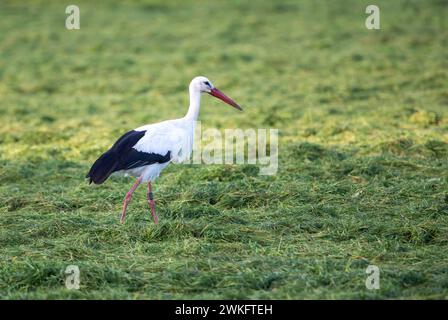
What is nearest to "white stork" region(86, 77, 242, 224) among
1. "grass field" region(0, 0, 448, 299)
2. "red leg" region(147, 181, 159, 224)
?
"red leg" region(147, 181, 159, 224)

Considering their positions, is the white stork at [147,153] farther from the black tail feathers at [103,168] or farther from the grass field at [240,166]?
the grass field at [240,166]

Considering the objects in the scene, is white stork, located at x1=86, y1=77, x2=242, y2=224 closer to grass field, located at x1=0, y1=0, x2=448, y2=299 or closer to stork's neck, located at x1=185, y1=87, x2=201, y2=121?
stork's neck, located at x1=185, y1=87, x2=201, y2=121

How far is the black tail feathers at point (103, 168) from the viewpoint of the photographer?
8047 mm

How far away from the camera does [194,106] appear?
9.02m

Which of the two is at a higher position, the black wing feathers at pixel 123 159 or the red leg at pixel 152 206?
the black wing feathers at pixel 123 159

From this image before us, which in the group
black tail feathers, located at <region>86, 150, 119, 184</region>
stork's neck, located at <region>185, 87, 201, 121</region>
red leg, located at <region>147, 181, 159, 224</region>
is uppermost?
stork's neck, located at <region>185, 87, 201, 121</region>

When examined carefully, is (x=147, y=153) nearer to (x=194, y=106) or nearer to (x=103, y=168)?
(x=103, y=168)

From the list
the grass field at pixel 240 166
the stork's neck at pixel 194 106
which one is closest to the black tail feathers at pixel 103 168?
the grass field at pixel 240 166

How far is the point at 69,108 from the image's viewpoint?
15.0 metres

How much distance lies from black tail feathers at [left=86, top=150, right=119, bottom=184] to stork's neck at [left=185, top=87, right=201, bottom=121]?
1.11m

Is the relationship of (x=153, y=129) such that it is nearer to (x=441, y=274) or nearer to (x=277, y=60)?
(x=441, y=274)

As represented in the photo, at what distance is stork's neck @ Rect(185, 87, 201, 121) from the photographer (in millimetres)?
8930

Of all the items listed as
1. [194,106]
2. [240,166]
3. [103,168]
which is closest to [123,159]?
[103,168]

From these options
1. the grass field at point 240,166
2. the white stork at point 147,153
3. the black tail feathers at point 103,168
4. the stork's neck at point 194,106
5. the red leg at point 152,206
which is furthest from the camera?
the stork's neck at point 194,106
